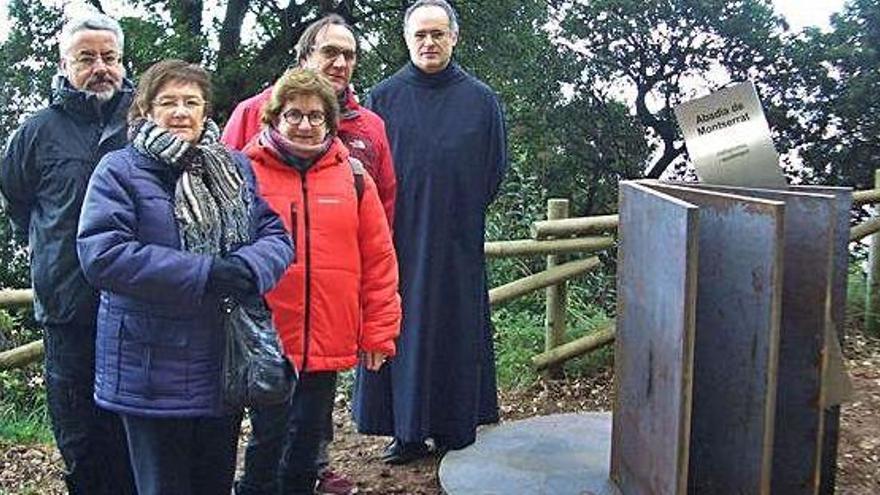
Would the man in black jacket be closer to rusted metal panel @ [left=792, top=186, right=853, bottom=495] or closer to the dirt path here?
the dirt path

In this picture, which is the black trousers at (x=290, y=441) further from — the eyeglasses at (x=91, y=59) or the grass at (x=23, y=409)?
the grass at (x=23, y=409)

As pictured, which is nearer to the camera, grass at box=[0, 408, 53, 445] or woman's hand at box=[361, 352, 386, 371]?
woman's hand at box=[361, 352, 386, 371]

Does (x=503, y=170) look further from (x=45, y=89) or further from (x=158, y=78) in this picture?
(x=45, y=89)

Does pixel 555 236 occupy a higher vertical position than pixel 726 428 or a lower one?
higher

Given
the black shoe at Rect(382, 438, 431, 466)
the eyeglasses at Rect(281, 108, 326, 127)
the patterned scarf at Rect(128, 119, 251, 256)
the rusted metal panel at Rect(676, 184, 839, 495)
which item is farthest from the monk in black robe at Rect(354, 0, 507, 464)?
the patterned scarf at Rect(128, 119, 251, 256)

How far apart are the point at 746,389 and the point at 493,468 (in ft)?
4.10

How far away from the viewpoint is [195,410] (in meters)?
2.64

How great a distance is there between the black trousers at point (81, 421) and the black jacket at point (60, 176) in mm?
89

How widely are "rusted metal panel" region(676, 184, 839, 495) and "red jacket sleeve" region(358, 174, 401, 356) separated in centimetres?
113

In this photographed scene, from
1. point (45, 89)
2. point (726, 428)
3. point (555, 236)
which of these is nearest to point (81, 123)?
point (726, 428)

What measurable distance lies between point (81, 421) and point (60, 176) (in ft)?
2.61

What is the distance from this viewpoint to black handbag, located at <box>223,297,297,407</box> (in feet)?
8.67

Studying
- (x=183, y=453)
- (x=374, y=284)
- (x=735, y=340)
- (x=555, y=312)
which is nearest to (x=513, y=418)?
(x=555, y=312)

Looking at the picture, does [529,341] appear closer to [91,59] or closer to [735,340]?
[735,340]
